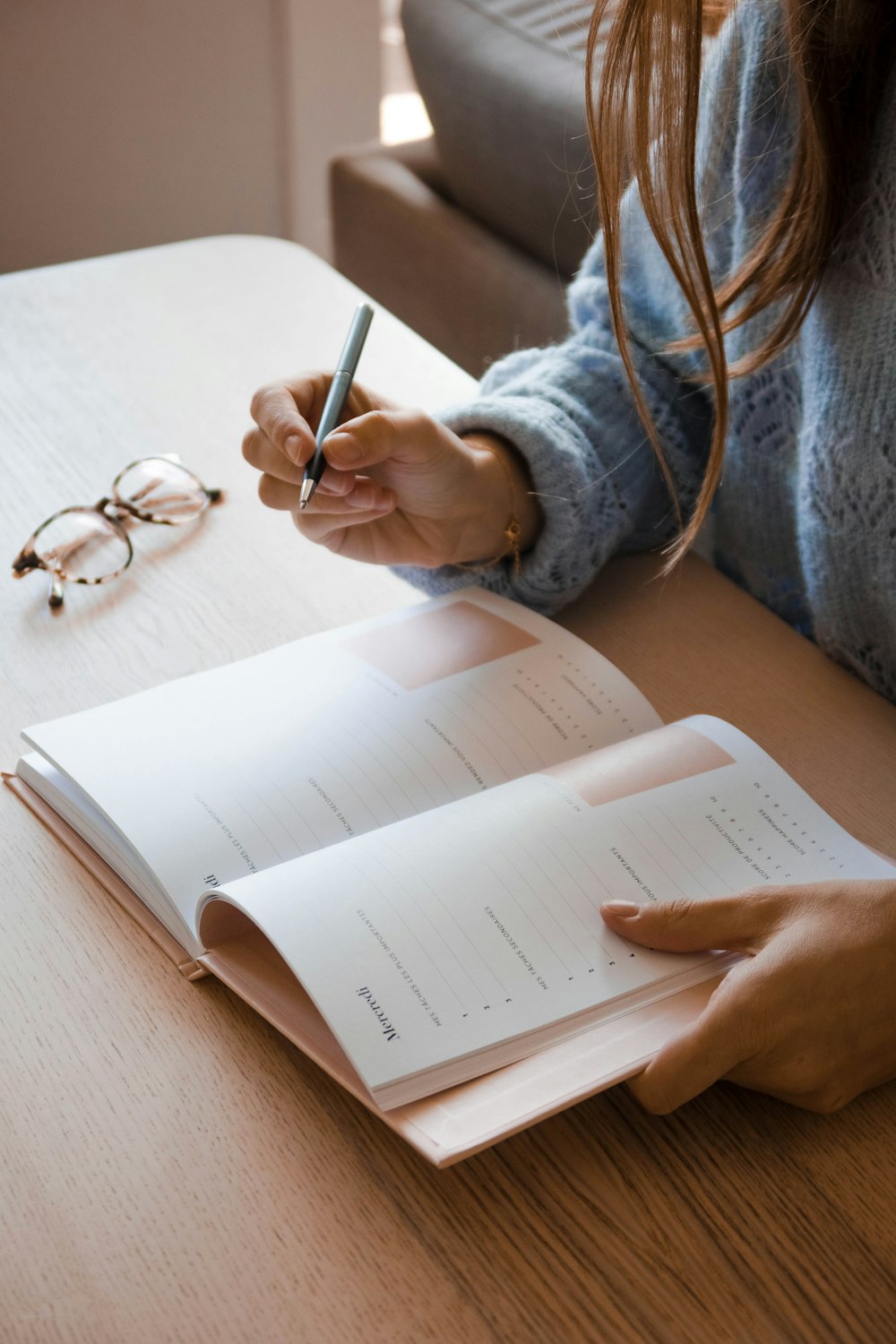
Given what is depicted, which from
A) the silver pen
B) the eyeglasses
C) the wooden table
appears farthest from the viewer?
the eyeglasses

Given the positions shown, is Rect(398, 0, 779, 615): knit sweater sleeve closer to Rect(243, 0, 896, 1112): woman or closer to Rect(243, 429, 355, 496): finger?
Rect(243, 0, 896, 1112): woman

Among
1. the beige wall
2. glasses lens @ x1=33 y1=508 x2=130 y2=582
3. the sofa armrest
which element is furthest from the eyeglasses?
the beige wall

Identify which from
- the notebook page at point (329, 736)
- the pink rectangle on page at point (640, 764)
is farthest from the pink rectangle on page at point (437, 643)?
the pink rectangle on page at point (640, 764)

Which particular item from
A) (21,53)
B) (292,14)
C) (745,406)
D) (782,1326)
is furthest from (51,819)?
(292,14)

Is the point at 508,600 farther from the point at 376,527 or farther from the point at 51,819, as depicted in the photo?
the point at 51,819

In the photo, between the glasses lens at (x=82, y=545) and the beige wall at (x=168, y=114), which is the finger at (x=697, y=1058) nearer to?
the glasses lens at (x=82, y=545)

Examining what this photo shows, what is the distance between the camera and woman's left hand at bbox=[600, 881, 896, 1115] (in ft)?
1.46

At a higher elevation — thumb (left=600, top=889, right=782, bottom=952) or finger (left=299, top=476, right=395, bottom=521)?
finger (left=299, top=476, right=395, bottom=521)

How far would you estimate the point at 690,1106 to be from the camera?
47 cm

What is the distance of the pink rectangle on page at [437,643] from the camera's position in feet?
2.17

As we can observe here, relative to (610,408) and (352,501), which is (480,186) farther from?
(352,501)

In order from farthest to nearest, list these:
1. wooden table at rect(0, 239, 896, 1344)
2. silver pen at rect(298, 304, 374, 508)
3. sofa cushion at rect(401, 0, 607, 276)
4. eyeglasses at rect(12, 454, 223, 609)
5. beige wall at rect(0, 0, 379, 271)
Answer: beige wall at rect(0, 0, 379, 271) → sofa cushion at rect(401, 0, 607, 276) → eyeglasses at rect(12, 454, 223, 609) → silver pen at rect(298, 304, 374, 508) → wooden table at rect(0, 239, 896, 1344)

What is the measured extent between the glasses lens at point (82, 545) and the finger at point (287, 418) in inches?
6.1

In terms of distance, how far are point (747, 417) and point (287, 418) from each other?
0.32m
